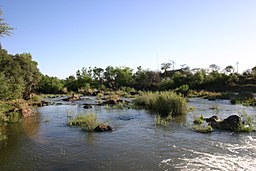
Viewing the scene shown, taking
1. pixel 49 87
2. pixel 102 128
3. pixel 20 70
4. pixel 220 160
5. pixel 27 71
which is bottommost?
pixel 220 160

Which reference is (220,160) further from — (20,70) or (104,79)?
(104,79)

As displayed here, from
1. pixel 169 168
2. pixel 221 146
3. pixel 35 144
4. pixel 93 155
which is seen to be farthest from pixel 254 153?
pixel 35 144

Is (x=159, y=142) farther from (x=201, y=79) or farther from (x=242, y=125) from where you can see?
(x=201, y=79)

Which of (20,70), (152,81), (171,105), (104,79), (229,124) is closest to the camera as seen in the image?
(229,124)

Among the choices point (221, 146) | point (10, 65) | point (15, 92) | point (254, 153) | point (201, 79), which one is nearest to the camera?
point (254, 153)

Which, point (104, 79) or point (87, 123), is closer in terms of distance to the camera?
point (87, 123)

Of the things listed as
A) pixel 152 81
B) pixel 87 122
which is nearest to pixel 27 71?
pixel 87 122

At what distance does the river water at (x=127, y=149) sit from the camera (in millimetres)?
9039

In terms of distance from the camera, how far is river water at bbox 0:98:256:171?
29.7ft

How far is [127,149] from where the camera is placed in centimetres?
1108

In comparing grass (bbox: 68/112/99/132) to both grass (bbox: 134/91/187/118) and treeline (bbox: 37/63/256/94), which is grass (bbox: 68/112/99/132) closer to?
grass (bbox: 134/91/187/118)

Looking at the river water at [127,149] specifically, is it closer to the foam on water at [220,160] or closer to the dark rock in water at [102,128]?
the foam on water at [220,160]

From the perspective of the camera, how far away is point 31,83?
38.2 metres

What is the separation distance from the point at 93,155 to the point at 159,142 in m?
3.56
